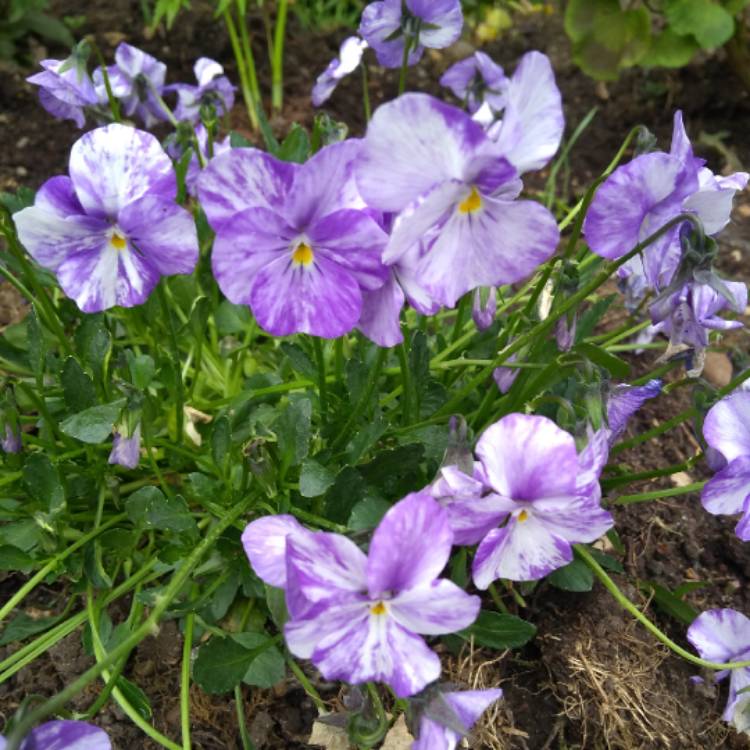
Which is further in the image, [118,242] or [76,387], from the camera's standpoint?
[76,387]

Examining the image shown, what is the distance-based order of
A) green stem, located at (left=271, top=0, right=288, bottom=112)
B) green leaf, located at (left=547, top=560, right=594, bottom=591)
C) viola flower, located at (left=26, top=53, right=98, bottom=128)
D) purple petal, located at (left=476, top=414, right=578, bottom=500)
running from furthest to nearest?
green stem, located at (left=271, top=0, right=288, bottom=112)
viola flower, located at (left=26, top=53, right=98, bottom=128)
green leaf, located at (left=547, top=560, right=594, bottom=591)
purple petal, located at (left=476, top=414, right=578, bottom=500)

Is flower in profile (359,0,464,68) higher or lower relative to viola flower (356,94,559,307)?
lower

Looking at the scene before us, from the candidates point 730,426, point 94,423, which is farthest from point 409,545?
point 94,423

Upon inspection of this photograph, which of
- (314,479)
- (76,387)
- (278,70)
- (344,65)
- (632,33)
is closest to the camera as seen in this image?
(314,479)

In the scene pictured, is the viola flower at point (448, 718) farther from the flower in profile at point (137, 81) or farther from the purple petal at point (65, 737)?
the flower in profile at point (137, 81)

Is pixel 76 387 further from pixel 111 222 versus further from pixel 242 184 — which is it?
pixel 242 184

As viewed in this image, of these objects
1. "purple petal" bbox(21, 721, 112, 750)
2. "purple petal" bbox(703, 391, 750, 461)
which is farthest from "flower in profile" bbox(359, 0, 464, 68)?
"purple petal" bbox(21, 721, 112, 750)

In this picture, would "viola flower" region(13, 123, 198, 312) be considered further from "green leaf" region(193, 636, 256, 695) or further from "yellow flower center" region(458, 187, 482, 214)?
"green leaf" region(193, 636, 256, 695)

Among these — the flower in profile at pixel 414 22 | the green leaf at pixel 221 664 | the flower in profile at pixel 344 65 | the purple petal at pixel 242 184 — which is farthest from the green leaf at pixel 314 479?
the flower in profile at pixel 344 65
